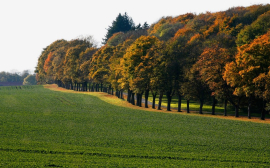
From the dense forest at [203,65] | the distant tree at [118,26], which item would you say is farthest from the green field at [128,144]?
the distant tree at [118,26]

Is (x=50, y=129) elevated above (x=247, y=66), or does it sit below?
below

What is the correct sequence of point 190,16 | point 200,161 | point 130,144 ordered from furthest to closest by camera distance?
1. point 190,16
2. point 130,144
3. point 200,161

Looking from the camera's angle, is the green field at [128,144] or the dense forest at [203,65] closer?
the green field at [128,144]

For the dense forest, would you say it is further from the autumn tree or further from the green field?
the green field

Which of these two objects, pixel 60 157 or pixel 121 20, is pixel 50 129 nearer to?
pixel 60 157

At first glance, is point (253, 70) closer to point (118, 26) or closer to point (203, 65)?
point (203, 65)

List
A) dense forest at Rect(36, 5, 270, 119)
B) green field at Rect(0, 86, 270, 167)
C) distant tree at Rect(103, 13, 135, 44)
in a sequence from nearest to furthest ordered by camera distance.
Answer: green field at Rect(0, 86, 270, 167), dense forest at Rect(36, 5, 270, 119), distant tree at Rect(103, 13, 135, 44)

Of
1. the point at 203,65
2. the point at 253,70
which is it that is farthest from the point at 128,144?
the point at 203,65

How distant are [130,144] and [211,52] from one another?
4021cm

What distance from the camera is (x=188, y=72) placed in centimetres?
6662

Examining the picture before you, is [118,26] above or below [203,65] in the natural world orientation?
above

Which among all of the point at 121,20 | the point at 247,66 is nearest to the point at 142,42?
the point at 247,66

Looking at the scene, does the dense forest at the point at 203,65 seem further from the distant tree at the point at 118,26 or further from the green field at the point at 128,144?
the distant tree at the point at 118,26

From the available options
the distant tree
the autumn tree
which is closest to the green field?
the autumn tree
